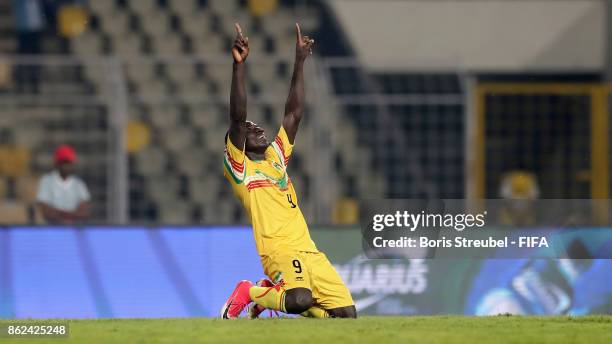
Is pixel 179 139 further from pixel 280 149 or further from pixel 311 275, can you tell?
pixel 311 275

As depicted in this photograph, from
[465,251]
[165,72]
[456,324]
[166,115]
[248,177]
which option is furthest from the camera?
[165,72]

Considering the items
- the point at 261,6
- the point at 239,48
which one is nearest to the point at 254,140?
the point at 239,48

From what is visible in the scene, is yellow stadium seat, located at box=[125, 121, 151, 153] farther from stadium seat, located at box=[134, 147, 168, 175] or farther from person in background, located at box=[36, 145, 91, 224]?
person in background, located at box=[36, 145, 91, 224]

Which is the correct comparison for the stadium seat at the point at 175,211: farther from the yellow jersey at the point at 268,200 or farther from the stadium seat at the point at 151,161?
the yellow jersey at the point at 268,200

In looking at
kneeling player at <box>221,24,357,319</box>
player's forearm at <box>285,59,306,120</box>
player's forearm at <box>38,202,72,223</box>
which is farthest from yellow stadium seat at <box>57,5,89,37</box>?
kneeling player at <box>221,24,357,319</box>

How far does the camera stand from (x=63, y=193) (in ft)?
49.6

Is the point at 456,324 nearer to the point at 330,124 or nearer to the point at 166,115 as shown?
the point at 330,124

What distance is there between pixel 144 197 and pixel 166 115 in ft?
3.80

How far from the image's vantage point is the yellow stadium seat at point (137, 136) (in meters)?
16.5

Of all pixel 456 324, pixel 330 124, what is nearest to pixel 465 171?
pixel 330 124

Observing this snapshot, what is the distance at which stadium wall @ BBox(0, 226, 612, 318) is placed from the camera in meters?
13.0

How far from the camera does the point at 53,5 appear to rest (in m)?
19.2

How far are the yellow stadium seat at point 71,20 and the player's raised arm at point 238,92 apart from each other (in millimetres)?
9354

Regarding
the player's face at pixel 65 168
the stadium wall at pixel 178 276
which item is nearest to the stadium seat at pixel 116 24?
the player's face at pixel 65 168
